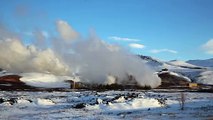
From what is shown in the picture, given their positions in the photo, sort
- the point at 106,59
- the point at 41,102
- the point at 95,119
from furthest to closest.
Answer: the point at 106,59 < the point at 41,102 < the point at 95,119

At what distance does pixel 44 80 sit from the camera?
12231 cm

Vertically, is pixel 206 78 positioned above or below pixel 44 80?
above

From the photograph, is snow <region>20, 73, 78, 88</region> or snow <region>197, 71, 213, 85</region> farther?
snow <region>197, 71, 213, 85</region>

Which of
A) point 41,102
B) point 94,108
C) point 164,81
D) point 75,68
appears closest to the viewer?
point 94,108

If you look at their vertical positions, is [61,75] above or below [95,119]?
above

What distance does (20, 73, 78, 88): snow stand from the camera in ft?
377

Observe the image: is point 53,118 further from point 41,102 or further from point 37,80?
point 37,80

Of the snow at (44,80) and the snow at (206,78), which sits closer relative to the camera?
the snow at (44,80)

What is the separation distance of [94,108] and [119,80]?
74.5m

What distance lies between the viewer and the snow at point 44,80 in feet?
377

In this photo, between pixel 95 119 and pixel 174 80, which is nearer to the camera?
pixel 95 119

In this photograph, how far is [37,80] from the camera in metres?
122

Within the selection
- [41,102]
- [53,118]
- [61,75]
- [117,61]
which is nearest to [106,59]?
[117,61]

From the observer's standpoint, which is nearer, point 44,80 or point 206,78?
point 44,80
